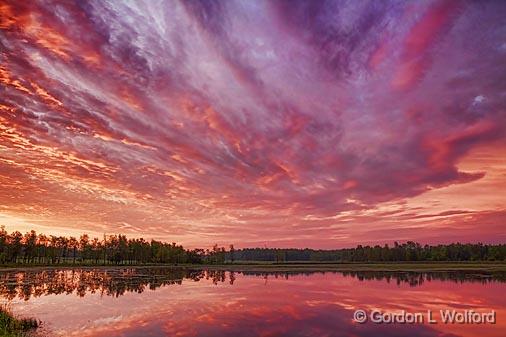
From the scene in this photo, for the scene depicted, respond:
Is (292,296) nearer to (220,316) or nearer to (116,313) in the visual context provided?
(220,316)

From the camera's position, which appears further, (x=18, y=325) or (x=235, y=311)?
(x=235, y=311)

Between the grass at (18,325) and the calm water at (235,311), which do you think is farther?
the calm water at (235,311)

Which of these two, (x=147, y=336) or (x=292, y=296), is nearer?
(x=147, y=336)

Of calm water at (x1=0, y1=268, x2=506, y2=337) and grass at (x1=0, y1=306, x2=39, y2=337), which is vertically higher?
grass at (x1=0, y1=306, x2=39, y2=337)

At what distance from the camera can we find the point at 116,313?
40.4m

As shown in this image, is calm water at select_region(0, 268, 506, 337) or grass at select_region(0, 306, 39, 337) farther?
calm water at select_region(0, 268, 506, 337)

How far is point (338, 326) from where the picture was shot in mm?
34500

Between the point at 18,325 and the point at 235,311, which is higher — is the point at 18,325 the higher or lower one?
the higher one

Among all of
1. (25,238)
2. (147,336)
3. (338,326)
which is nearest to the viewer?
(147,336)

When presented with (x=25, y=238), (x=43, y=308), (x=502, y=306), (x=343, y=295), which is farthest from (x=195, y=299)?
(x=25, y=238)

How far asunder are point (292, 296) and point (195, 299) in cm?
1461

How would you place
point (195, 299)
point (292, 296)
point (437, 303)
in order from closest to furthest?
point (437, 303)
point (195, 299)
point (292, 296)

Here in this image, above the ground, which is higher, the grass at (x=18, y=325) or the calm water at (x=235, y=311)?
the grass at (x=18, y=325)

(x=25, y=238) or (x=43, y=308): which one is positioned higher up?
(x=25, y=238)
